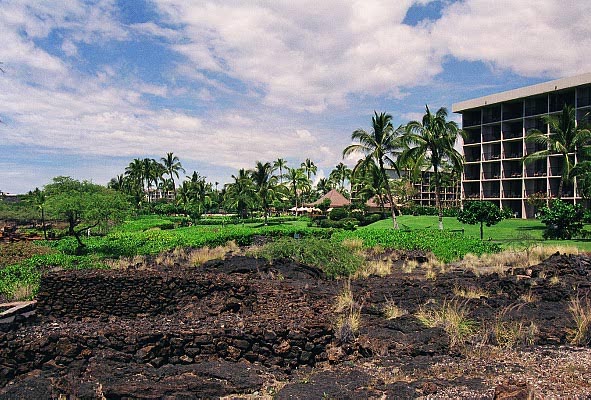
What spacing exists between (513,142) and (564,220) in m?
31.9

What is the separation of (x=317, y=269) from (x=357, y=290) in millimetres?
3371

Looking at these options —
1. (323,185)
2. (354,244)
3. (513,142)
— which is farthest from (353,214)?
(323,185)

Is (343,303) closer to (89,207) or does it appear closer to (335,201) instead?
(89,207)

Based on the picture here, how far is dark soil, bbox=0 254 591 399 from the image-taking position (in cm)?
729

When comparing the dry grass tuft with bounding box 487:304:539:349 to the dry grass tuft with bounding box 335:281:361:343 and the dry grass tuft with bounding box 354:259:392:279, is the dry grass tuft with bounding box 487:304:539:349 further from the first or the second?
the dry grass tuft with bounding box 354:259:392:279

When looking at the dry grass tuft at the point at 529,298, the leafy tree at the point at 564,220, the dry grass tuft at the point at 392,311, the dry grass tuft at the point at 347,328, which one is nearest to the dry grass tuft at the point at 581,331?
the dry grass tuft at the point at 529,298

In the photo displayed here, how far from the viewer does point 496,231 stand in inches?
1415

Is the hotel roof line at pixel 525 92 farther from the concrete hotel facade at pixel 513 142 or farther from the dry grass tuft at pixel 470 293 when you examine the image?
the dry grass tuft at pixel 470 293

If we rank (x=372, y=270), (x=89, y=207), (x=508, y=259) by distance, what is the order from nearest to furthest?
(x=372, y=270)
(x=508, y=259)
(x=89, y=207)

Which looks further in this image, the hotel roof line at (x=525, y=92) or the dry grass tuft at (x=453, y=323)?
the hotel roof line at (x=525, y=92)

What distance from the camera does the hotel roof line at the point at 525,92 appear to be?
48.9m

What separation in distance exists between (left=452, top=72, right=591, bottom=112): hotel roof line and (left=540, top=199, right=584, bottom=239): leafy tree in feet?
85.5

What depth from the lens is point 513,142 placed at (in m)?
58.0

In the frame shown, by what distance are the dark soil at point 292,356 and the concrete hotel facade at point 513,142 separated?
44685mm
